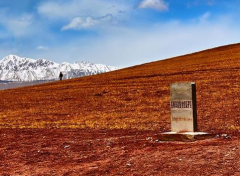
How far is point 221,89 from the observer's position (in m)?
40.7

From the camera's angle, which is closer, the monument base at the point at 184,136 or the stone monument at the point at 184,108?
the monument base at the point at 184,136

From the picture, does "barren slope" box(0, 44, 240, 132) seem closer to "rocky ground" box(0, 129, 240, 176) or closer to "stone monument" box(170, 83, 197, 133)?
"stone monument" box(170, 83, 197, 133)

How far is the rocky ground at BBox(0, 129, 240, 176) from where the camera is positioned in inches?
477

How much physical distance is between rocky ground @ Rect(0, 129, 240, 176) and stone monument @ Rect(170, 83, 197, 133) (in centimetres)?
171

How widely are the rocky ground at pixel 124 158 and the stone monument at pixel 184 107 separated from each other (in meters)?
1.71

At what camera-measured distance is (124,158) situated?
14164 millimetres

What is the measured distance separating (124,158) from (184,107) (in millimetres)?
5951

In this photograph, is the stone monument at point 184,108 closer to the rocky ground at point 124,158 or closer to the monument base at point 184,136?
the monument base at point 184,136

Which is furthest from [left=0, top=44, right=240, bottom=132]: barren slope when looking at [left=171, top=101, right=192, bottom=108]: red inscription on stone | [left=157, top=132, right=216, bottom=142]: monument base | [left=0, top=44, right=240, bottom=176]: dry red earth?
[left=157, top=132, right=216, bottom=142]: monument base

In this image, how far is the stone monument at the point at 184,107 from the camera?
61.2ft

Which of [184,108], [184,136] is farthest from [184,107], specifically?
[184,136]

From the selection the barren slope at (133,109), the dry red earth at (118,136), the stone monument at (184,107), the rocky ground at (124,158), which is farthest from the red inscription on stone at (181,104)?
the barren slope at (133,109)

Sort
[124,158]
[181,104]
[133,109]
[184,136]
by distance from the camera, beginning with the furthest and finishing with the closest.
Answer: [133,109] < [181,104] < [184,136] < [124,158]

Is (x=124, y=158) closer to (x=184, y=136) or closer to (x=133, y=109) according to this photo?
(x=184, y=136)
